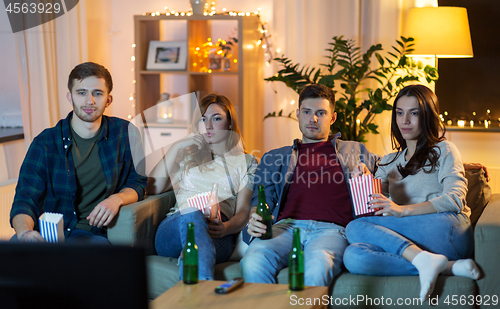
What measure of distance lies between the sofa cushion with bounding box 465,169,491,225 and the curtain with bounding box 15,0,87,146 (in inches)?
104

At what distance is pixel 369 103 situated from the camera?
10.3 ft

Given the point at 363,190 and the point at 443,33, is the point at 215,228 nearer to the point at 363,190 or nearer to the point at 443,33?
the point at 363,190

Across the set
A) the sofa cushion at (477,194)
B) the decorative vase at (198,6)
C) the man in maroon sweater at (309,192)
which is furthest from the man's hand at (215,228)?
the decorative vase at (198,6)

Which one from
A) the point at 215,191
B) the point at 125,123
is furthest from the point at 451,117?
the point at 125,123

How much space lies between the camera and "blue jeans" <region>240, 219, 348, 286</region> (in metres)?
1.77

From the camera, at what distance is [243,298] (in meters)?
1.37

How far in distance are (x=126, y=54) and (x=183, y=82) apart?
635 millimetres

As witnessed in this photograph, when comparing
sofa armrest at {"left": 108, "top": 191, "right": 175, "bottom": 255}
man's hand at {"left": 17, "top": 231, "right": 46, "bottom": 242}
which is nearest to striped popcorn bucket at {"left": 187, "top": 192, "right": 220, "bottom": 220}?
sofa armrest at {"left": 108, "top": 191, "right": 175, "bottom": 255}

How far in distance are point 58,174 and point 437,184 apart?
65.1 inches

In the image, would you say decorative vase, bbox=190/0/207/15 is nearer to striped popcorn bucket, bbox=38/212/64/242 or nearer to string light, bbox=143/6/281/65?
string light, bbox=143/6/281/65

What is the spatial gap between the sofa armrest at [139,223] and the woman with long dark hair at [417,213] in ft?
A: 2.92

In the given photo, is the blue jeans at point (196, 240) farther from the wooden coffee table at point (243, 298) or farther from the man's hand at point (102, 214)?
the wooden coffee table at point (243, 298)

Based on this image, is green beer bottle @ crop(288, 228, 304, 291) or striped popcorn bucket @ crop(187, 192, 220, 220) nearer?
green beer bottle @ crop(288, 228, 304, 291)

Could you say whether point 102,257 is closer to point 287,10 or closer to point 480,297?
point 480,297
